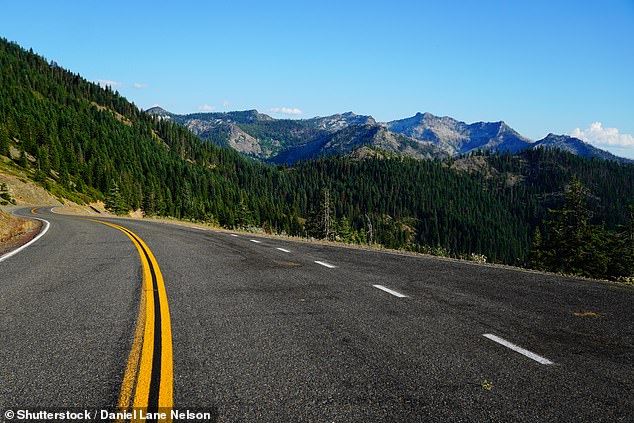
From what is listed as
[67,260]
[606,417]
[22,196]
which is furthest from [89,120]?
[606,417]

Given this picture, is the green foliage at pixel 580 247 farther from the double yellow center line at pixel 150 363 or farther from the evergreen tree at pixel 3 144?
the evergreen tree at pixel 3 144

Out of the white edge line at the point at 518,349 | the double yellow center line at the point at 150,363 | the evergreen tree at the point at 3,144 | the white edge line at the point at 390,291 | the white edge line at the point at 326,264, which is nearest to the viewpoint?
the double yellow center line at the point at 150,363

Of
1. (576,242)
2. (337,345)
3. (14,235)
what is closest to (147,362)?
(337,345)

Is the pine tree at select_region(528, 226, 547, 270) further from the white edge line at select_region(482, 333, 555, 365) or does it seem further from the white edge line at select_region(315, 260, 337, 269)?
the white edge line at select_region(482, 333, 555, 365)

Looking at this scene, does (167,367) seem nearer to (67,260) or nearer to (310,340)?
(310,340)

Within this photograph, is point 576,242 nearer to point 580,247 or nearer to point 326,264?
point 580,247

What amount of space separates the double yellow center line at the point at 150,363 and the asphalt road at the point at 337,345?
9 centimetres

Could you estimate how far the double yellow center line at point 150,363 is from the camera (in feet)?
11.4

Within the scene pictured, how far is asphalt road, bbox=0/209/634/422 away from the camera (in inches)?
138

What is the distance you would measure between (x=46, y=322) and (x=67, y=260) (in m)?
6.51

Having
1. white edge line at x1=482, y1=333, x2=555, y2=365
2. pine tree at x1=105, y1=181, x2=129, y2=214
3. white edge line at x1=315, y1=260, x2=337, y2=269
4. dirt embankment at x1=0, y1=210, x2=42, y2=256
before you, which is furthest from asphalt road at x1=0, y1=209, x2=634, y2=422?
pine tree at x1=105, y1=181, x2=129, y2=214

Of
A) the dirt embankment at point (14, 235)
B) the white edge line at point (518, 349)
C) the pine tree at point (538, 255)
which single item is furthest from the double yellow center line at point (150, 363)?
the pine tree at point (538, 255)

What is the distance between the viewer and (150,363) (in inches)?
167

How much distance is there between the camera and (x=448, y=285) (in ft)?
28.7
